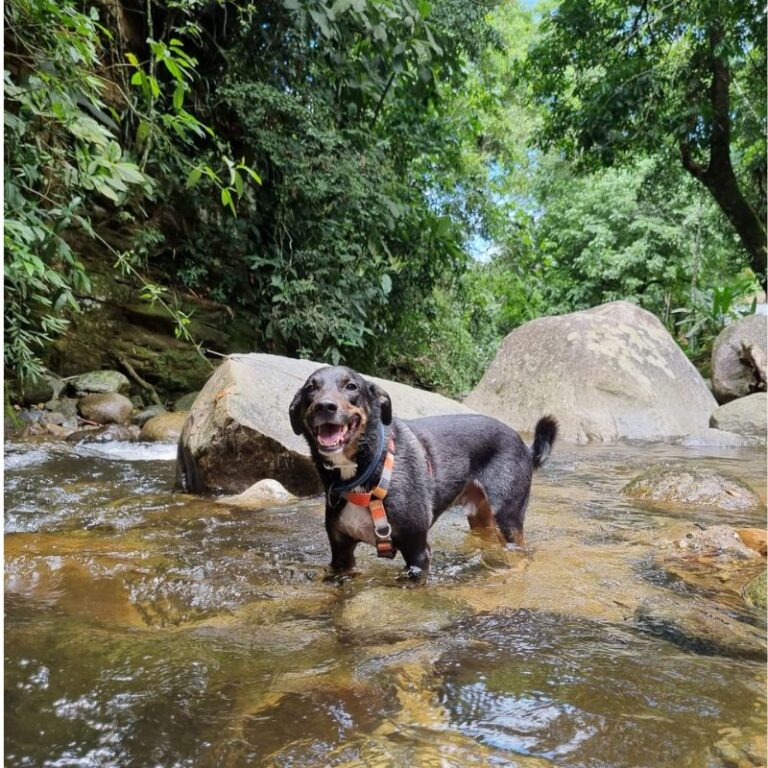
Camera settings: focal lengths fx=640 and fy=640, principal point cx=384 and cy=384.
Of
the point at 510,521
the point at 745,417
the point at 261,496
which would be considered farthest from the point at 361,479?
the point at 745,417

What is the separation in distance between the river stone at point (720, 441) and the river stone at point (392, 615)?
7.68 m

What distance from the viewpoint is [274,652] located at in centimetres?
246

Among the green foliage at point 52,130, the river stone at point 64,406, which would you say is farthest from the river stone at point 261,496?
the river stone at point 64,406

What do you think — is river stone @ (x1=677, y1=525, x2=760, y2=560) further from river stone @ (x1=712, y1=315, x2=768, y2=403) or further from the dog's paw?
river stone @ (x1=712, y1=315, x2=768, y2=403)

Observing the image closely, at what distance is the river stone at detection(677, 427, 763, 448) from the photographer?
943cm

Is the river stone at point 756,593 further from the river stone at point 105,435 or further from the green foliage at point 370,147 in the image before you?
the river stone at point 105,435

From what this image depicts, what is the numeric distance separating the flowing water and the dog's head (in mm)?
783

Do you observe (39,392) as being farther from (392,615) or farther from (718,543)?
(718,543)

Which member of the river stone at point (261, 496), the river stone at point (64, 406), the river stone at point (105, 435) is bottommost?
the river stone at point (261, 496)

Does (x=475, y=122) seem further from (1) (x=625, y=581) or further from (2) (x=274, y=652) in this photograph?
(2) (x=274, y=652)

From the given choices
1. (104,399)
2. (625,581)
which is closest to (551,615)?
(625,581)

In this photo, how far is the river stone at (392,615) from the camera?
2684 mm

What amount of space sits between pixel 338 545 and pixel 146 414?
7144mm

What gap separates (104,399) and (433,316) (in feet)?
22.5
